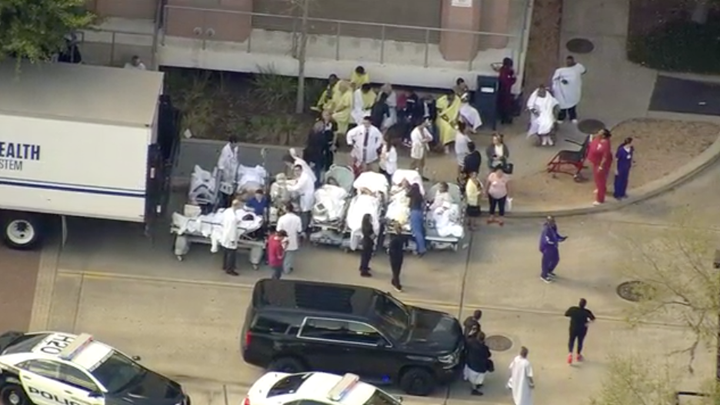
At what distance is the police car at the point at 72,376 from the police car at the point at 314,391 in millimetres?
1268

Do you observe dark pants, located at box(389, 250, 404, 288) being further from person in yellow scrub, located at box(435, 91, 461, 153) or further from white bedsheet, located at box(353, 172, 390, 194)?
person in yellow scrub, located at box(435, 91, 461, 153)

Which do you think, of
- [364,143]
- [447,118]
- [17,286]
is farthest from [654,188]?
[17,286]

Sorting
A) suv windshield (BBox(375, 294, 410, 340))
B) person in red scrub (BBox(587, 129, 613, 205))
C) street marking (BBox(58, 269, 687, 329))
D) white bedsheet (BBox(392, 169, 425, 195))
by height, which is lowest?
street marking (BBox(58, 269, 687, 329))

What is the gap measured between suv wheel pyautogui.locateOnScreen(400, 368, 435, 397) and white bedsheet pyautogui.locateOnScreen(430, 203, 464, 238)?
3.89 metres

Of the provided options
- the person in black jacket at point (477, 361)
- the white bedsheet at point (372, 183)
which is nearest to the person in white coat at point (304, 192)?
the white bedsheet at point (372, 183)

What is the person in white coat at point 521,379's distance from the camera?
1211 inches

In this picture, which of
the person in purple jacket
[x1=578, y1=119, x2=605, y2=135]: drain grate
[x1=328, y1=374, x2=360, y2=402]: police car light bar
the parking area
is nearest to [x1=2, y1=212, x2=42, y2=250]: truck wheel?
the parking area

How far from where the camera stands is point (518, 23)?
131 feet

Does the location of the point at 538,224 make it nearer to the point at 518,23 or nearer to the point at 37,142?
the point at 518,23

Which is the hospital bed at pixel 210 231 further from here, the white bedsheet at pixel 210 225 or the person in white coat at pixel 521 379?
the person in white coat at pixel 521 379

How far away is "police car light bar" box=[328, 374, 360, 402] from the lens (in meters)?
29.5

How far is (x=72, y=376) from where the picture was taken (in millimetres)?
29609

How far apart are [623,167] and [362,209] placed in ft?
15.4

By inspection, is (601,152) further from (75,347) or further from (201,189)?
(75,347)
